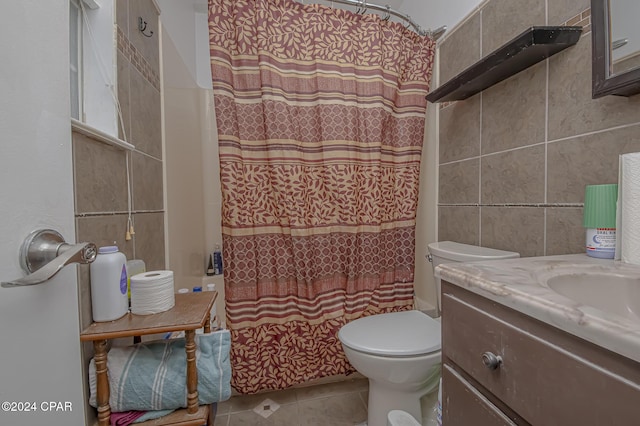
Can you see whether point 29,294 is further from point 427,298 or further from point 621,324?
point 427,298

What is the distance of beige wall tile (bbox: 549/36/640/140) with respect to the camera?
0.84 m

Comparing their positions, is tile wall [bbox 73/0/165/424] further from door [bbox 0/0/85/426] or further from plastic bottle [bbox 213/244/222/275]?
plastic bottle [bbox 213/244/222/275]

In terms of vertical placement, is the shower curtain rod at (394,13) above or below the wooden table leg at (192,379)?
above

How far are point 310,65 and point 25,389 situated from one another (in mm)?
1511

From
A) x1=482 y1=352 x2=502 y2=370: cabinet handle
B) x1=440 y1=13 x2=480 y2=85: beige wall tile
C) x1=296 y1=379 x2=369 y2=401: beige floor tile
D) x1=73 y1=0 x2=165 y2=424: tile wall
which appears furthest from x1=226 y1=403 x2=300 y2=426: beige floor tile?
x1=440 y1=13 x2=480 y2=85: beige wall tile

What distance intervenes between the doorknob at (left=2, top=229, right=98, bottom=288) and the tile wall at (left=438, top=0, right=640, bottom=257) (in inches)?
55.3

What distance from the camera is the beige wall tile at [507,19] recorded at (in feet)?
3.60

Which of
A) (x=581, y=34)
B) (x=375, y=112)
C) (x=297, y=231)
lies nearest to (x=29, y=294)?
(x=297, y=231)

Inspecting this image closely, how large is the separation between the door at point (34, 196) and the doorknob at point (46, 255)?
15 millimetres

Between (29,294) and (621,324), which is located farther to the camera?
(29,294)

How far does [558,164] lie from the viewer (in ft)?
3.36

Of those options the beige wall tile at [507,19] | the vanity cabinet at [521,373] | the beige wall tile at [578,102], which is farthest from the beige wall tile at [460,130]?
the vanity cabinet at [521,373]

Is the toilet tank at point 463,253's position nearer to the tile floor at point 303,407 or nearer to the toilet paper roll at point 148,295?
the tile floor at point 303,407

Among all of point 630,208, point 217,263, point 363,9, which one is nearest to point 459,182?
point 630,208
